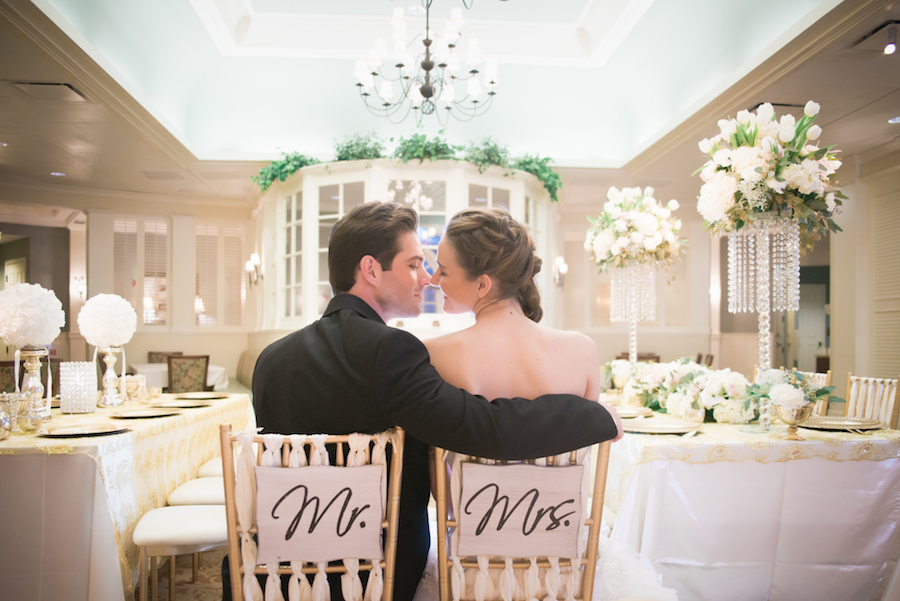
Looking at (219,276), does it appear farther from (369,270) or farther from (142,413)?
(369,270)

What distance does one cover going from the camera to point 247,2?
5867mm

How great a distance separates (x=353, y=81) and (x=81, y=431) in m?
5.93

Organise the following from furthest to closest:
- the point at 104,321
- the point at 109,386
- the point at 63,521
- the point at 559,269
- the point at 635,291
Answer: the point at 559,269 < the point at 635,291 < the point at 109,386 < the point at 104,321 < the point at 63,521

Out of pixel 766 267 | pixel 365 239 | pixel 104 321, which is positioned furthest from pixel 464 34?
pixel 365 239

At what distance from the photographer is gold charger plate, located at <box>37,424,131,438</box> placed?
6.75ft

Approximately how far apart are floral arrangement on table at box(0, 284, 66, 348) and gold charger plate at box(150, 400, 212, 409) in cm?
72

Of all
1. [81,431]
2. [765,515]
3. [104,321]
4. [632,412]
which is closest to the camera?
[765,515]

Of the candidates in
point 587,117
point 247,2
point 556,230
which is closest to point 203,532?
point 247,2

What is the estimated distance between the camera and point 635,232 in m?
3.57

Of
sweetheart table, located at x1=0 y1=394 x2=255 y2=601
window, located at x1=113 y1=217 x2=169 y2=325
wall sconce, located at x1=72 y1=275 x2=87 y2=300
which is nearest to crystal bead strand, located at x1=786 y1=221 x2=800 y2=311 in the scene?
sweetheart table, located at x1=0 y1=394 x2=255 y2=601

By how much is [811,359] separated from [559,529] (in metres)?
13.2

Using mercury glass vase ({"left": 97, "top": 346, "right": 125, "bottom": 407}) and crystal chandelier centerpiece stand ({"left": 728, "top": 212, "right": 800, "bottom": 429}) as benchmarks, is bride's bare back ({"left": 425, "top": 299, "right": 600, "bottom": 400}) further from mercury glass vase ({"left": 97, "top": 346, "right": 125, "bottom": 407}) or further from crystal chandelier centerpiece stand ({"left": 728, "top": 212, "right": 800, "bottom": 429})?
mercury glass vase ({"left": 97, "top": 346, "right": 125, "bottom": 407})

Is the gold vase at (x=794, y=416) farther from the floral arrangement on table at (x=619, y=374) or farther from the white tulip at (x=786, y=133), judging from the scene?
the floral arrangement on table at (x=619, y=374)

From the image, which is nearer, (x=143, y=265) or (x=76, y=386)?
(x=76, y=386)
